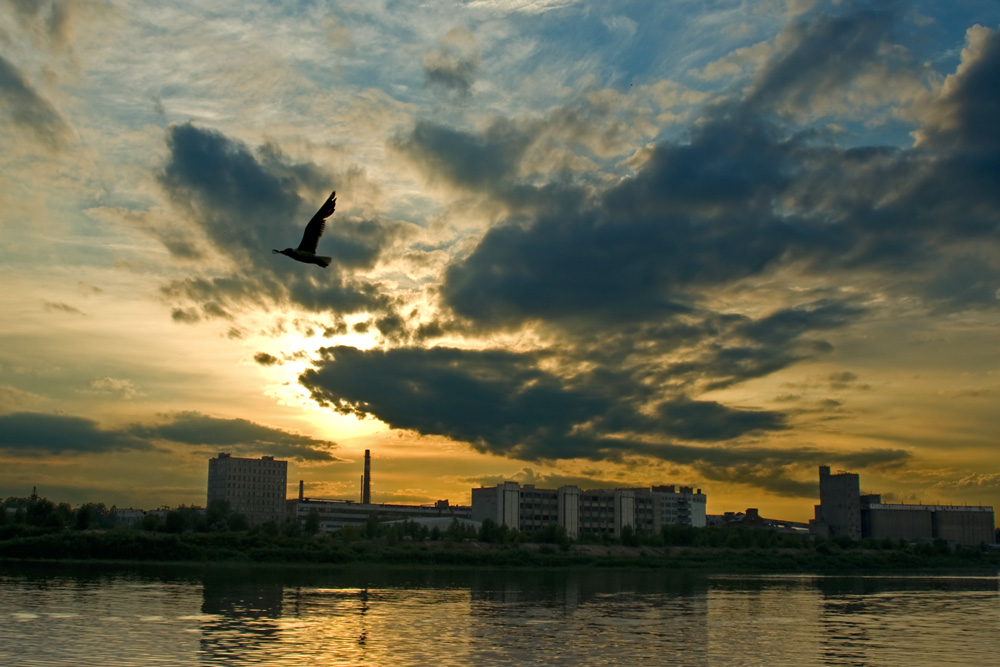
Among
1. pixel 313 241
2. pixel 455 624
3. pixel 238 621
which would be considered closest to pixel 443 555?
pixel 455 624

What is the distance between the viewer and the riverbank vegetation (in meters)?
111

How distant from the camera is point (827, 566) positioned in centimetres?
16438

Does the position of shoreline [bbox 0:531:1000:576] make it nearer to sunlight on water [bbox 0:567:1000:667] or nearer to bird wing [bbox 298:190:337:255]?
sunlight on water [bbox 0:567:1000:667]

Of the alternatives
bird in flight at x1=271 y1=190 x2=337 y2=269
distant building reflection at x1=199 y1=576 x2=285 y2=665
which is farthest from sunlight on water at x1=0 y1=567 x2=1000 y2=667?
bird in flight at x1=271 y1=190 x2=337 y2=269

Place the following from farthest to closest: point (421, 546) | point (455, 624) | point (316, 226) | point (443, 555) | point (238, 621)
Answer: point (421, 546) → point (443, 555) → point (455, 624) → point (238, 621) → point (316, 226)

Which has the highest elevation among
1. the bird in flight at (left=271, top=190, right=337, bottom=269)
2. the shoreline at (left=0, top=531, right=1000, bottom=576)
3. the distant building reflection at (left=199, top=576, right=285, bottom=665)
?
the bird in flight at (left=271, top=190, right=337, bottom=269)

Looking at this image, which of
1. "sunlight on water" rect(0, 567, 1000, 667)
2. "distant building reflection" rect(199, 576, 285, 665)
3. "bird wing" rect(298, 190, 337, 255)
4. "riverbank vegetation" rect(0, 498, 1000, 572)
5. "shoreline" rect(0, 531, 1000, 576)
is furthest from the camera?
"riverbank vegetation" rect(0, 498, 1000, 572)

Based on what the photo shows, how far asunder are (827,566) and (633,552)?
3456cm

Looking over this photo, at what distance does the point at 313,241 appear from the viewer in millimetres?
24719

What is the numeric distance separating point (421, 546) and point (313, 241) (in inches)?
4711

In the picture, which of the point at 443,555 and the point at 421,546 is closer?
the point at 443,555

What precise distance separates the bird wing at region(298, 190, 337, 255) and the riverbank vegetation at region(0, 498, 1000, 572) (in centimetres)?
9755

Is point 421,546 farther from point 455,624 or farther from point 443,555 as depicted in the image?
point 455,624

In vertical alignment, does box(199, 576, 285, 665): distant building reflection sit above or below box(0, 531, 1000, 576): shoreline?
above
